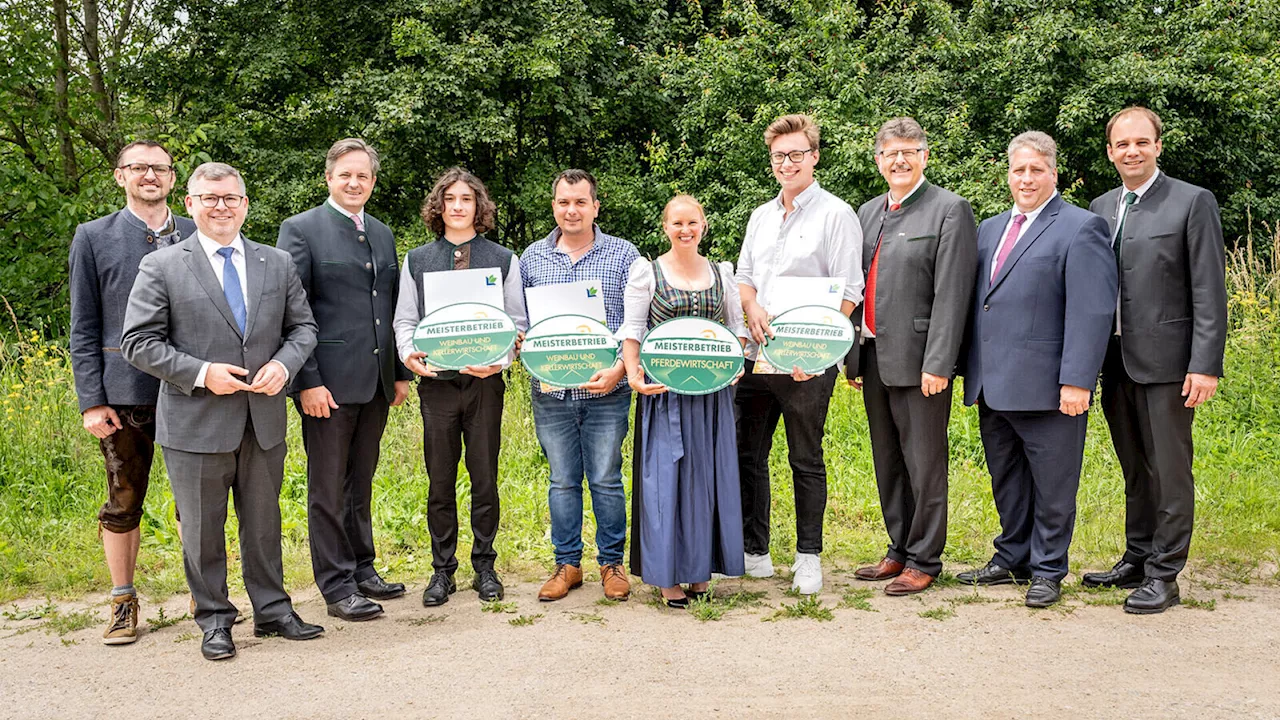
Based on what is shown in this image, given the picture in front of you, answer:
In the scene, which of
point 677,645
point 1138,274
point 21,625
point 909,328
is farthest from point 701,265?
point 21,625

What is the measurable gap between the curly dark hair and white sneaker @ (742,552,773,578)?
2195 mm

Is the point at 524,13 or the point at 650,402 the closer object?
the point at 650,402

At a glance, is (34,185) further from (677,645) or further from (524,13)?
(677,645)

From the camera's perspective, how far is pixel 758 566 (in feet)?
17.0

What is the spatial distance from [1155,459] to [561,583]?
290 centimetres

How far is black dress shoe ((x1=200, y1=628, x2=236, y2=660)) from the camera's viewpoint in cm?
414

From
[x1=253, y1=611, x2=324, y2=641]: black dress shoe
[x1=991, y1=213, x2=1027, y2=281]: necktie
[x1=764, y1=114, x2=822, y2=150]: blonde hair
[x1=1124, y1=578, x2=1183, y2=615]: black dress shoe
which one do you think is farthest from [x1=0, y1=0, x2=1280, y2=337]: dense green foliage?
[x1=253, y1=611, x2=324, y2=641]: black dress shoe

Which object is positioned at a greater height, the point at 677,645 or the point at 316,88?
the point at 316,88

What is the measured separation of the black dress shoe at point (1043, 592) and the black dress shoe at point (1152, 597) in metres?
0.31

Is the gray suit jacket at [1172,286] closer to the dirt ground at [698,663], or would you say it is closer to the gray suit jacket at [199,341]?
the dirt ground at [698,663]

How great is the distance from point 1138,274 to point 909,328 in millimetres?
1059

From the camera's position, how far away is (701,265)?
15.2ft

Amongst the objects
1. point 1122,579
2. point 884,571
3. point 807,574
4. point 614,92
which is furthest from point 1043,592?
point 614,92

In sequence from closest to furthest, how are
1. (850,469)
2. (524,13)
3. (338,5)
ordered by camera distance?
1. (850,469)
2. (524,13)
3. (338,5)
